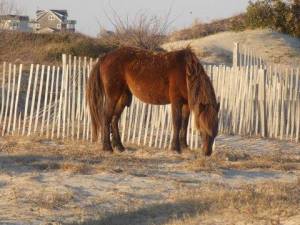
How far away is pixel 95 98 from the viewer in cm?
1259

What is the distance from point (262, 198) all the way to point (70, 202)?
2.12 meters

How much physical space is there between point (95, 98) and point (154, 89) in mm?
1148

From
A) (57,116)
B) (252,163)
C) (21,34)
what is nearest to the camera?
(252,163)

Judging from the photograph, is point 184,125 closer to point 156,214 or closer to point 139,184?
point 139,184

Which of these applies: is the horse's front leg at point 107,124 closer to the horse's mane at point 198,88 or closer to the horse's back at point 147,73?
the horse's back at point 147,73

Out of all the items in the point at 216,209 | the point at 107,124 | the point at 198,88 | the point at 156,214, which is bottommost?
the point at 156,214

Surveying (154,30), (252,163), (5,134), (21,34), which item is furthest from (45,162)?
(21,34)

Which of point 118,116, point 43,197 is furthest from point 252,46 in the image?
point 43,197

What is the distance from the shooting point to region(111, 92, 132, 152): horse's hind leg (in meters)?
12.6

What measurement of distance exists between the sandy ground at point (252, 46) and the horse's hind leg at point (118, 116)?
505 inches

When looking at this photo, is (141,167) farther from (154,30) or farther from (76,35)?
(76,35)

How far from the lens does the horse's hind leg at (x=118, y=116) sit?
12555mm

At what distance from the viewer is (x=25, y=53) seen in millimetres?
27469

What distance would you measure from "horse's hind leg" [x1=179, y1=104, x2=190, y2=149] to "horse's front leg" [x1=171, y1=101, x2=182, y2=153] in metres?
0.12
